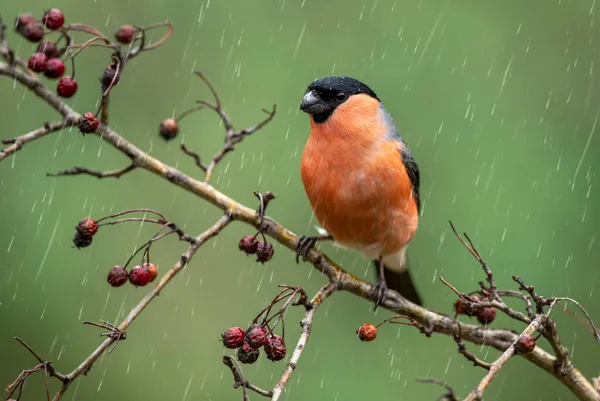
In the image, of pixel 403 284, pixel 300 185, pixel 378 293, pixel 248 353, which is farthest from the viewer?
pixel 300 185

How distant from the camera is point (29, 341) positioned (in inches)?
205

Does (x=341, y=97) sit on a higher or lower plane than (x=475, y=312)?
higher

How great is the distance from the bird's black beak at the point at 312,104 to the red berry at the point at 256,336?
5.24ft

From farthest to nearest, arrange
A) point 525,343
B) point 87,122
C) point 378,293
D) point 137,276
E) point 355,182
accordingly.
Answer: point 355,182, point 378,293, point 137,276, point 87,122, point 525,343

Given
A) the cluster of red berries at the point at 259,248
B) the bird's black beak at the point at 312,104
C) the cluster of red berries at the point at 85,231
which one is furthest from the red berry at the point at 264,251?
the bird's black beak at the point at 312,104

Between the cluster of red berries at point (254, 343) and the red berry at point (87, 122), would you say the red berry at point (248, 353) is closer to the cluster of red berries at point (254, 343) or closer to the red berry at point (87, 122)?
the cluster of red berries at point (254, 343)

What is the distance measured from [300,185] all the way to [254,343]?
290 cm

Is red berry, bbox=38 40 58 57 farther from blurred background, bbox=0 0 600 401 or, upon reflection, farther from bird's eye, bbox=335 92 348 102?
blurred background, bbox=0 0 600 401

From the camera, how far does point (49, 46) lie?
306 centimetres

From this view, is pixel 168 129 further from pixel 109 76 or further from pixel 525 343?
pixel 525 343

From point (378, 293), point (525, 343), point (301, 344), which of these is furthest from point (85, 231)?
point (525, 343)

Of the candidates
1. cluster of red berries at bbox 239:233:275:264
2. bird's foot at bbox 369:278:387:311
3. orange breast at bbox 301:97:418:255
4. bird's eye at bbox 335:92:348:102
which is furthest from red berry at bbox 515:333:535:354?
bird's eye at bbox 335:92:348:102

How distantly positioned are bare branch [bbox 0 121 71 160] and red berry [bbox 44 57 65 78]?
0.26 meters

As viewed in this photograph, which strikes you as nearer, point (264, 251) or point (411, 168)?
point (264, 251)
